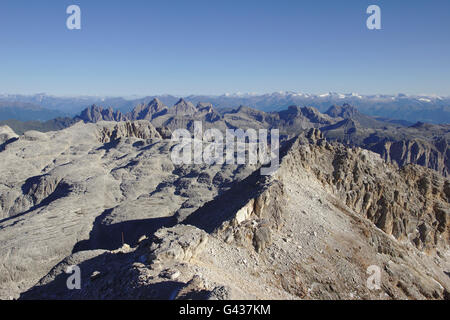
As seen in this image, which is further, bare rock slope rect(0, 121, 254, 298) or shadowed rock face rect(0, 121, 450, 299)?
bare rock slope rect(0, 121, 254, 298)

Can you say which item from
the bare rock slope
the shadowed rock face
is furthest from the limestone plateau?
the bare rock slope

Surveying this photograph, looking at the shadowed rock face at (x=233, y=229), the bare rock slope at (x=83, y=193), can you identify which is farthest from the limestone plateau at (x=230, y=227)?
the bare rock slope at (x=83, y=193)

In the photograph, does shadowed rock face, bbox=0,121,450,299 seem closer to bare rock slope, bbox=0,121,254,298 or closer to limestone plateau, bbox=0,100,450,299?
limestone plateau, bbox=0,100,450,299

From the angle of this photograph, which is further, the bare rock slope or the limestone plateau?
the bare rock slope

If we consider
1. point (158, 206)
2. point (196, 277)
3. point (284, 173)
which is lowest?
point (158, 206)

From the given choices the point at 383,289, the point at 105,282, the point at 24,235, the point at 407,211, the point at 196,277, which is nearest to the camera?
the point at 196,277

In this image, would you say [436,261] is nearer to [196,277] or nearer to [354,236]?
[354,236]
